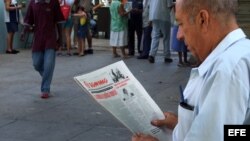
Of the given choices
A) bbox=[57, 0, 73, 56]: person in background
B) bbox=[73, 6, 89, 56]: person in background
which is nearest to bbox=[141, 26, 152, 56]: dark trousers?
bbox=[73, 6, 89, 56]: person in background

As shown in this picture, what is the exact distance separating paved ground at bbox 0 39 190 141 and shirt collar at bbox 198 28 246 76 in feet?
15.0

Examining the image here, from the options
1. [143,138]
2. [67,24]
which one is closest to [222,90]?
[143,138]

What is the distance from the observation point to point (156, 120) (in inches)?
102

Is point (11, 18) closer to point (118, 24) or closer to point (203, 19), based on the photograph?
point (118, 24)

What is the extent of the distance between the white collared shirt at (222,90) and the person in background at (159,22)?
10961 mm

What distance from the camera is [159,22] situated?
1298 cm

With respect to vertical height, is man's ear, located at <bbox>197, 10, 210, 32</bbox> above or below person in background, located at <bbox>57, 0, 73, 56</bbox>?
above

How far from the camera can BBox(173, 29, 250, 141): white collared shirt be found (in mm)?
1801

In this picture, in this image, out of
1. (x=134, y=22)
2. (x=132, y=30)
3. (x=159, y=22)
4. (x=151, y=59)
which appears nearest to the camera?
(x=159, y=22)

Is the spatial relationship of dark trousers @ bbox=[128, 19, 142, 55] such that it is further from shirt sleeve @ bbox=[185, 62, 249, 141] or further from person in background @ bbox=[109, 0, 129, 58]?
shirt sleeve @ bbox=[185, 62, 249, 141]

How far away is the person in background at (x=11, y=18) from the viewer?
587 inches

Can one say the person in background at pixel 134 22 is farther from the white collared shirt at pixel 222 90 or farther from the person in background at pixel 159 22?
the white collared shirt at pixel 222 90

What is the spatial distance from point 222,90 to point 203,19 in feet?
1.00

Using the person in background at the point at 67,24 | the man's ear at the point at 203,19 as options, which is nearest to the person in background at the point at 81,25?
the person in background at the point at 67,24
